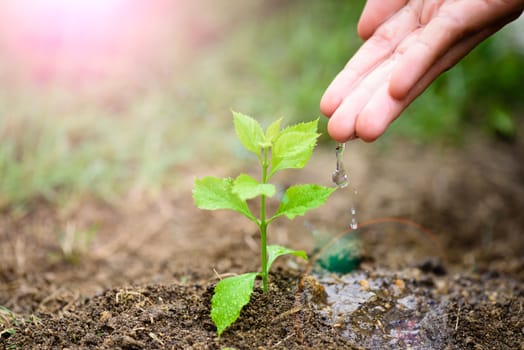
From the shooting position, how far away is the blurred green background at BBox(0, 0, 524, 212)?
10.4 feet

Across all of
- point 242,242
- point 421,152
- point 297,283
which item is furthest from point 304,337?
point 421,152

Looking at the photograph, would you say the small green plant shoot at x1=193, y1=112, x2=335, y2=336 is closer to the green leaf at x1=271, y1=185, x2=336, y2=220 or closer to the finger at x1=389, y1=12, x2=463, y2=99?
the green leaf at x1=271, y1=185, x2=336, y2=220

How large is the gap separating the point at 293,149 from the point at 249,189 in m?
0.20

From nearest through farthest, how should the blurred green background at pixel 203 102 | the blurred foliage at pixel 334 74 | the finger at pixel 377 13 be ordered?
1. the finger at pixel 377 13
2. the blurred green background at pixel 203 102
3. the blurred foliage at pixel 334 74

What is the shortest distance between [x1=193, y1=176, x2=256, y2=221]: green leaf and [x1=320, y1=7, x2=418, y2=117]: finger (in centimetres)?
50

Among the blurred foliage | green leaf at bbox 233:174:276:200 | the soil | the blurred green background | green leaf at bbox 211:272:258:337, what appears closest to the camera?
green leaf at bbox 233:174:276:200

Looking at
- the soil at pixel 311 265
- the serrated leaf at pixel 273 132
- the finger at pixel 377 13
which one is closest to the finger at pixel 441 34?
the finger at pixel 377 13

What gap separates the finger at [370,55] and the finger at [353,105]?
0.17ft

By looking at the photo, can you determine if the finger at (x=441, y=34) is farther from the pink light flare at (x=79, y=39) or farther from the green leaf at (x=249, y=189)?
the pink light flare at (x=79, y=39)

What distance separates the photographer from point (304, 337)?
1663 millimetres

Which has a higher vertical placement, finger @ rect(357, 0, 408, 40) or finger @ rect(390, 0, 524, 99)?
finger @ rect(357, 0, 408, 40)

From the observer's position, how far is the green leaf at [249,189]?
4.83 ft

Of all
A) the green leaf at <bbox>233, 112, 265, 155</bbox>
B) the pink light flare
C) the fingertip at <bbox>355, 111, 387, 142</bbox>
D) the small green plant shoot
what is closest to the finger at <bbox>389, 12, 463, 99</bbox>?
the fingertip at <bbox>355, 111, 387, 142</bbox>

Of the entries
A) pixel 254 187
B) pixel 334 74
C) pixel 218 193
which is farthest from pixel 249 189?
pixel 334 74
